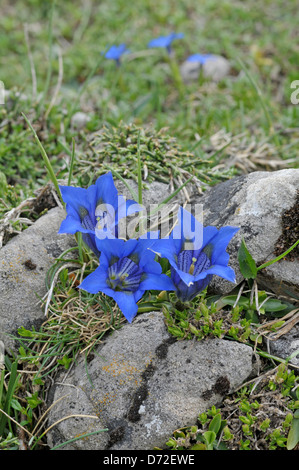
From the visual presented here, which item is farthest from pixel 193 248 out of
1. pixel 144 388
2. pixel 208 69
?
pixel 208 69

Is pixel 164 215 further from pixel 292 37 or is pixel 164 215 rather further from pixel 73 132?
pixel 292 37

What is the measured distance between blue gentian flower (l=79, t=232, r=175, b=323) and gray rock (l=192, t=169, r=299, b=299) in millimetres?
410

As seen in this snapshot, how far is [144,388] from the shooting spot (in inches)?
86.6

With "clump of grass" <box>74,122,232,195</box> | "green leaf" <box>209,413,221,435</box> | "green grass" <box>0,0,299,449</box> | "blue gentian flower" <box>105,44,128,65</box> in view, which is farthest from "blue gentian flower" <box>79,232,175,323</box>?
"blue gentian flower" <box>105,44,128,65</box>

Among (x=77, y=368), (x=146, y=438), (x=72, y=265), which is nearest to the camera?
(x=146, y=438)

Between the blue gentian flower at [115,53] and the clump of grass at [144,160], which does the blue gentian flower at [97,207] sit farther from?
the blue gentian flower at [115,53]

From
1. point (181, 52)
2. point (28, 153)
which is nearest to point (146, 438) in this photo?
point (28, 153)

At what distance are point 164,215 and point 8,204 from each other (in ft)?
2.95

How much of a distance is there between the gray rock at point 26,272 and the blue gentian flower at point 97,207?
43cm

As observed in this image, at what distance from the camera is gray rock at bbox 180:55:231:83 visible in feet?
16.0

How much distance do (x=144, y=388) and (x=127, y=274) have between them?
1.58 ft

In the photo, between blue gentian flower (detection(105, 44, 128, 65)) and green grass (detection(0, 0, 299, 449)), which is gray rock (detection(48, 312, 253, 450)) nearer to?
green grass (detection(0, 0, 299, 449))

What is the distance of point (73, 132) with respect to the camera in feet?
12.2

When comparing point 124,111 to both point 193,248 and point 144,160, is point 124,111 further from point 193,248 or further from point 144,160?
point 193,248
